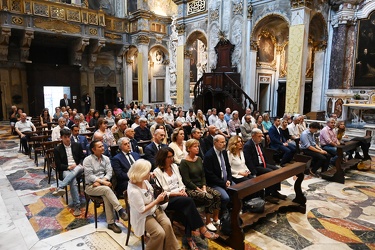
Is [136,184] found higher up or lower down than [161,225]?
higher up

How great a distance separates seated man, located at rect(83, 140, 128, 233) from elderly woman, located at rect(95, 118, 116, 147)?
1.79 meters

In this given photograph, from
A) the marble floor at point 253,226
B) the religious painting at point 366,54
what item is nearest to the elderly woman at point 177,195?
the marble floor at point 253,226

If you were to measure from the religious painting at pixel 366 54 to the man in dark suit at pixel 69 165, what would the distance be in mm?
11035

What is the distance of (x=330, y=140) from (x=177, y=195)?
4.66 m

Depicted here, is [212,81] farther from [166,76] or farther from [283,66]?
[166,76]

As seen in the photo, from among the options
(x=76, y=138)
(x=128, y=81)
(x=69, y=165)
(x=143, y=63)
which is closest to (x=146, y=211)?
(x=69, y=165)

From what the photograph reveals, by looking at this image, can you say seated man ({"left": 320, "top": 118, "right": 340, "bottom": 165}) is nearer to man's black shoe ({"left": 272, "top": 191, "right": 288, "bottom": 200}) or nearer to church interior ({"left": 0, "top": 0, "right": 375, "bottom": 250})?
church interior ({"left": 0, "top": 0, "right": 375, "bottom": 250})

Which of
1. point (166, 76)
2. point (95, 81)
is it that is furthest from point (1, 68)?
point (166, 76)

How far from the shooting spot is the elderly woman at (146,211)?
271 cm

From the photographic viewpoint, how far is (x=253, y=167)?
4270mm

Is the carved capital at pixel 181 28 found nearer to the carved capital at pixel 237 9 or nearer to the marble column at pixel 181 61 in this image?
the marble column at pixel 181 61

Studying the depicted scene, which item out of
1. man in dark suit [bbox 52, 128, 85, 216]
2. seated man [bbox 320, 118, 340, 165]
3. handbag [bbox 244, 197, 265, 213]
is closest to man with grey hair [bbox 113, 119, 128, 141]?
man in dark suit [bbox 52, 128, 85, 216]

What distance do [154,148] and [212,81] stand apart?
26.4 feet

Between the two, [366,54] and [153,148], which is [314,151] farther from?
[366,54]
